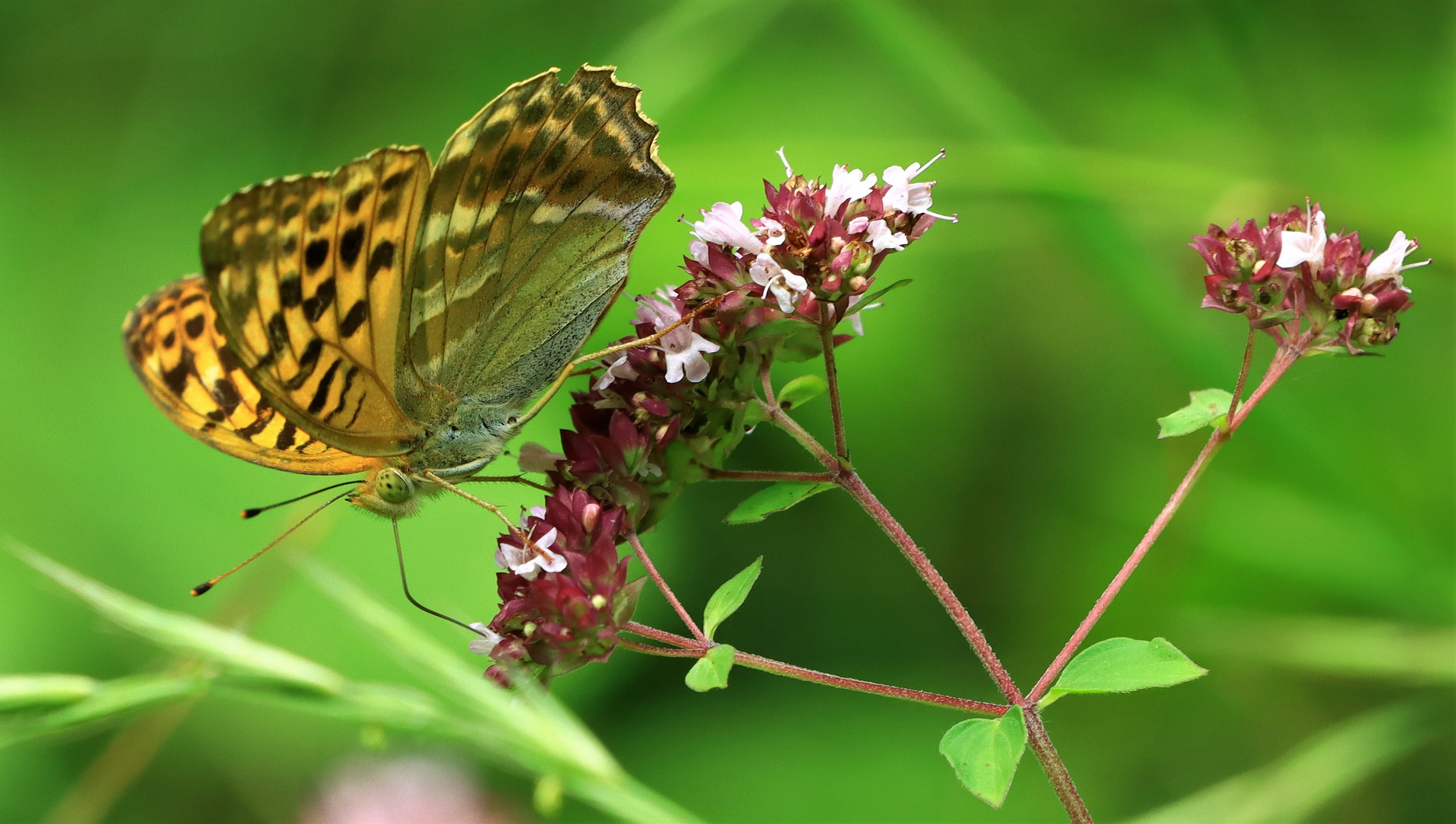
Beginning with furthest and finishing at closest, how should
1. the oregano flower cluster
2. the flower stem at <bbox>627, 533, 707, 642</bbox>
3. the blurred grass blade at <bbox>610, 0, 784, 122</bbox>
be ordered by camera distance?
the blurred grass blade at <bbox>610, 0, 784, 122</bbox>
the oregano flower cluster
the flower stem at <bbox>627, 533, 707, 642</bbox>

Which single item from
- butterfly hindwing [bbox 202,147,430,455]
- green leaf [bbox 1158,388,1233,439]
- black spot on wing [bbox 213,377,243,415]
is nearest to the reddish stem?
green leaf [bbox 1158,388,1233,439]

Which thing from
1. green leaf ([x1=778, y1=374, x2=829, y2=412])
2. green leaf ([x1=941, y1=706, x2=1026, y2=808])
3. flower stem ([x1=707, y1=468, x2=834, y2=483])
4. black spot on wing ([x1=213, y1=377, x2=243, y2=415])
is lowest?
green leaf ([x1=941, y1=706, x2=1026, y2=808])

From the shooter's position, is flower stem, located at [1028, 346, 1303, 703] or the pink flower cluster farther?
the pink flower cluster

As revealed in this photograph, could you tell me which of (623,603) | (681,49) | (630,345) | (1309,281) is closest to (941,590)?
(623,603)

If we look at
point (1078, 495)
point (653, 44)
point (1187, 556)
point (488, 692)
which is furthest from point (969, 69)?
point (488, 692)

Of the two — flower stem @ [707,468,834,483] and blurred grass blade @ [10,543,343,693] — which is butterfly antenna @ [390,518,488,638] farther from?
flower stem @ [707,468,834,483]

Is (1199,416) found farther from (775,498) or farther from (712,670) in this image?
(712,670)

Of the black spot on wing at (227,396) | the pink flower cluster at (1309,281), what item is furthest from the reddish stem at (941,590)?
the black spot on wing at (227,396)
